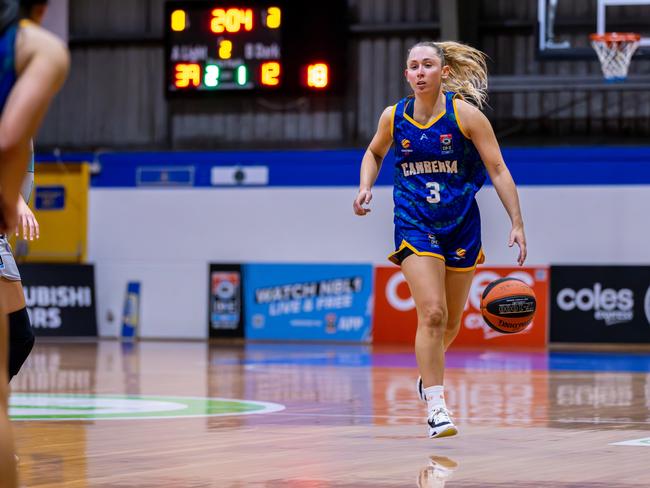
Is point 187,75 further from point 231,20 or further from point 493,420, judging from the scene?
point 493,420

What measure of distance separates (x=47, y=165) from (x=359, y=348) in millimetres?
6898

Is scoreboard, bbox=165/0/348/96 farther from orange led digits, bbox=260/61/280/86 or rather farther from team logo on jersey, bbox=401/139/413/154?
team logo on jersey, bbox=401/139/413/154

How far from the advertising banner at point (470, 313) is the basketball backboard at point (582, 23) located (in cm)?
331

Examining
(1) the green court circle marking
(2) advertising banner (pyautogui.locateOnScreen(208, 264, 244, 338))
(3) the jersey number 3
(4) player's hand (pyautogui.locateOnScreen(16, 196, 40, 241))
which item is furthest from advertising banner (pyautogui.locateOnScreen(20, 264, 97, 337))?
(4) player's hand (pyautogui.locateOnScreen(16, 196, 40, 241))

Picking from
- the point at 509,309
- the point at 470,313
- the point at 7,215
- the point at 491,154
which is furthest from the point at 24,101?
the point at 470,313

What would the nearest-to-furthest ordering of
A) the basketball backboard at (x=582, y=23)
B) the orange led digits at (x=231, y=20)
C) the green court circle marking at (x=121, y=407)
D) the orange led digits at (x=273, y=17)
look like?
the green court circle marking at (x=121, y=407) < the basketball backboard at (x=582, y=23) < the orange led digits at (x=273, y=17) < the orange led digits at (x=231, y=20)

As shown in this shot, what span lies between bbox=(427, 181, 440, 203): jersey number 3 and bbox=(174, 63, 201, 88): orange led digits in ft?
47.4

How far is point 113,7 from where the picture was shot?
2277 cm

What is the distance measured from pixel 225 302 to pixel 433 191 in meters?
14.5

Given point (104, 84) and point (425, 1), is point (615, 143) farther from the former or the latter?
point (104, 84)

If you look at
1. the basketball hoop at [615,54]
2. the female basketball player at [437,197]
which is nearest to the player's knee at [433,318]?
the female basketball player at [437,197]

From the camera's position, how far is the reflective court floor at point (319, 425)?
5527 millimetres

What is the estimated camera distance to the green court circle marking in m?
8.32

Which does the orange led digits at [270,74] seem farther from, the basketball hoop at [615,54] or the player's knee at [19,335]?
the player's knee at [19,335]
